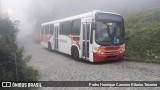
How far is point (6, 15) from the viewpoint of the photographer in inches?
546

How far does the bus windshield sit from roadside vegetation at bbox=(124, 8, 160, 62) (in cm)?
156

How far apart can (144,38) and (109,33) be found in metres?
3.49

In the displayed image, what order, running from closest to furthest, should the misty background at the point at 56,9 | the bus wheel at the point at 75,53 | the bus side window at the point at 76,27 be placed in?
the bus side window at the point at 76,27 < the bus wheel at the point at 75,53 < the misty background at the point at 56,9

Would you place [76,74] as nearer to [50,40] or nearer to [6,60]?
[6,60]

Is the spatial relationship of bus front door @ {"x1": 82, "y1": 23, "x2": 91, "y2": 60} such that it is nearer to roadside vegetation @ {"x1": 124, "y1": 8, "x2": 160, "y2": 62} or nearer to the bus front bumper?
the bus front bumper

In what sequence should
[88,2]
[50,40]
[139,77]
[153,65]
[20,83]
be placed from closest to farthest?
1. [20,83]
2. [139,77]
3. [153,65]
4. [50,40]
5. [88,2]

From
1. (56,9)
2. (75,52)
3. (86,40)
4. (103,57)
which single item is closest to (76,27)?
(75,52)

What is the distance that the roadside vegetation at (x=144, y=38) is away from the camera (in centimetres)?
1500

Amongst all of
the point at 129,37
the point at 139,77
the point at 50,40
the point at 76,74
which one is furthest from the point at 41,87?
the point at 50,40

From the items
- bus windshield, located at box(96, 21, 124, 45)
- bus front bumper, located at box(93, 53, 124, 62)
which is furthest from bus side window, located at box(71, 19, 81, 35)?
bus front bumper, located at box(93, 53, 124, 62)

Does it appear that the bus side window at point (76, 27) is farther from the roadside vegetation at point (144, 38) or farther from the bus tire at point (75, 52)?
the roadside vegetation at point (144, 38)

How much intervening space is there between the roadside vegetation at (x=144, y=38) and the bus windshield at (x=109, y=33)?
1.56 m

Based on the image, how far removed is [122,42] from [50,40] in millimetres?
9516

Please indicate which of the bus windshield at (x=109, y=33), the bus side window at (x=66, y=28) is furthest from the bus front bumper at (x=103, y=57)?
the bus side window at (x=66, y=28)
